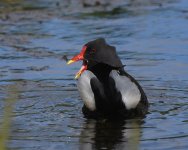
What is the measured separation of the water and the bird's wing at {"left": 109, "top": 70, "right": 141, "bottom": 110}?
223mm

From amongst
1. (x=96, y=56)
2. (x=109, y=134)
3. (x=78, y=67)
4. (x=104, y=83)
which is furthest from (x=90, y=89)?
(x=78, y=67)

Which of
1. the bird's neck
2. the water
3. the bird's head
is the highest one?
the bird's head

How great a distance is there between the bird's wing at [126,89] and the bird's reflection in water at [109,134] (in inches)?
8.1

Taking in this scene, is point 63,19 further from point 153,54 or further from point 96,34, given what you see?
point 153,54

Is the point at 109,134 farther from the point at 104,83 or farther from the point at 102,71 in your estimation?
the point at 102,71

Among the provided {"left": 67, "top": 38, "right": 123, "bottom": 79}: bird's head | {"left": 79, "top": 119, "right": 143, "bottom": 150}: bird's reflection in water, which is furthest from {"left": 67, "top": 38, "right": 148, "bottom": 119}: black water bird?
{"left": 79, "top": 119, "right": 143, "bottom": 150}: bird's reflection in water

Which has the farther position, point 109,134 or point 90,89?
point 90,89

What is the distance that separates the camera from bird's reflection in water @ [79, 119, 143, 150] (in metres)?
8.48

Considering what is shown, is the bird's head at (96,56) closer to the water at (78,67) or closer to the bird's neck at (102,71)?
the bird's neck at (102,71)

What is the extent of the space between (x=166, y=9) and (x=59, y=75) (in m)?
5.07

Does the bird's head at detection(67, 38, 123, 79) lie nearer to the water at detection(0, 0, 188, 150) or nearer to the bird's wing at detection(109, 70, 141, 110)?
the bird's wing at detection(109, 70, 141, 110)

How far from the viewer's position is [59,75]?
38.8ft

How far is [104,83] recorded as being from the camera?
945 cm

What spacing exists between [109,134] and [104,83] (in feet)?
2.12
